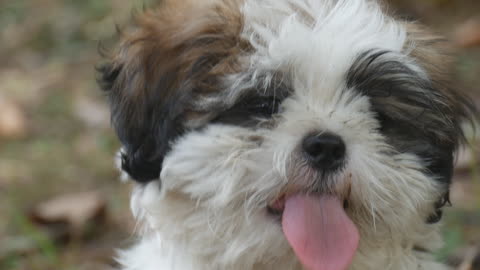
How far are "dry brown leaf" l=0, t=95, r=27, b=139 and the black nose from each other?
161 inches

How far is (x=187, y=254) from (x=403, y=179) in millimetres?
771

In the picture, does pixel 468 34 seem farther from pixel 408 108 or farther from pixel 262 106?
pixel 262 106

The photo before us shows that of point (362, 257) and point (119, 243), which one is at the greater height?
point (362, 257)

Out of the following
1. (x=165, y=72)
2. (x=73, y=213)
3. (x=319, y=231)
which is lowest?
(x=73, y=213)

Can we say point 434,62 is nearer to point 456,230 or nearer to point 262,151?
point 262,151

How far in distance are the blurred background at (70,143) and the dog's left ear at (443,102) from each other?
0.21 m

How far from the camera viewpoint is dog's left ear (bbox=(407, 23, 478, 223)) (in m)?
3.10

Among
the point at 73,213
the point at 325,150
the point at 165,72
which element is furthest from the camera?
the point at 73,213

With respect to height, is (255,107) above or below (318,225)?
above

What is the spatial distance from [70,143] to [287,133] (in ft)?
12.5

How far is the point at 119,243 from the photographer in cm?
498

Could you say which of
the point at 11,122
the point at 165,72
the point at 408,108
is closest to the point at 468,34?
the point at 11,122

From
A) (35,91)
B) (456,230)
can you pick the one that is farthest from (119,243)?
(35,91)

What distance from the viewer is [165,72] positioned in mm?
3062
